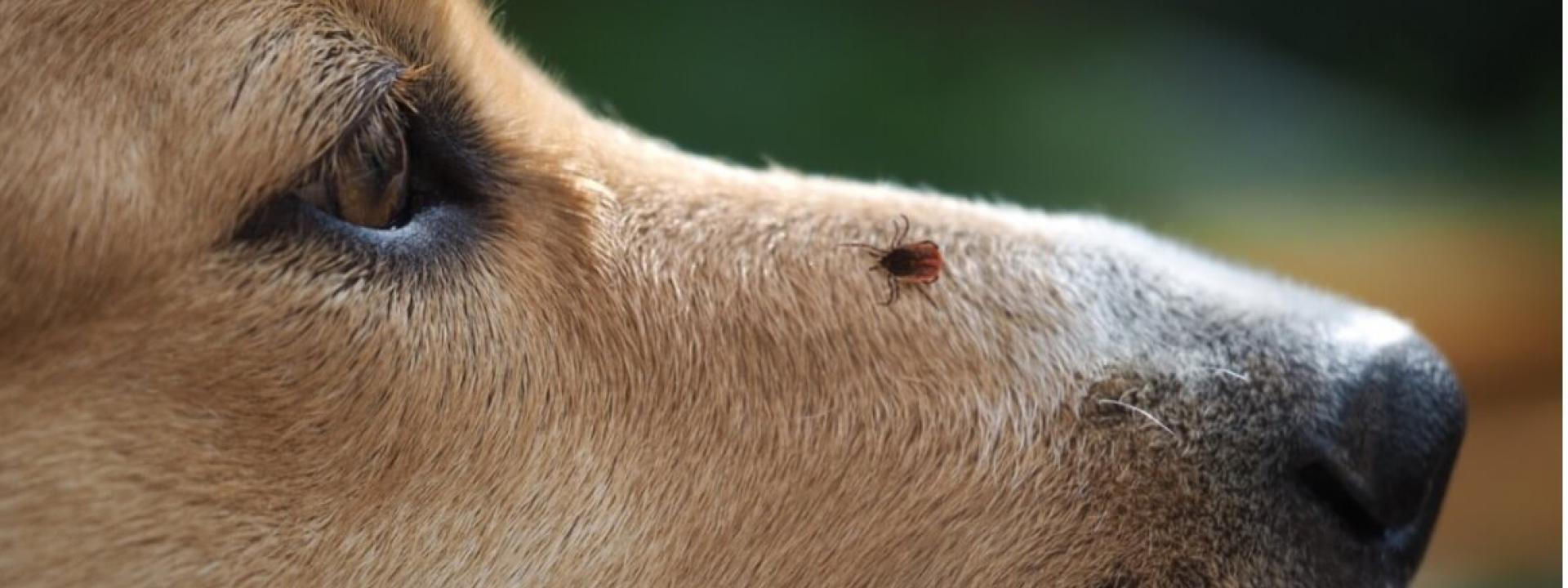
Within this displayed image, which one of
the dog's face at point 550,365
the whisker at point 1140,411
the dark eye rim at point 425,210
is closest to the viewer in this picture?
the dog's face at point 550,365

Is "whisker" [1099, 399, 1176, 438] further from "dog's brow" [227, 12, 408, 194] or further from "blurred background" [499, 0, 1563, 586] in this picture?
"blurred background" [499, 0, 1563, 586]

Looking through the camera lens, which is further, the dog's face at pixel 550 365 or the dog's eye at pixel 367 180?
the dog's eye at pixel 367 180

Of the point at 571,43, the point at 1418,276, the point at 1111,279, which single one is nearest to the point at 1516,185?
the point at 1418,276

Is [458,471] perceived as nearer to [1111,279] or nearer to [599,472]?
[599,472]

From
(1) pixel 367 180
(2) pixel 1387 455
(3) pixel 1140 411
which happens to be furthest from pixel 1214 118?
(1) pixel 367 180

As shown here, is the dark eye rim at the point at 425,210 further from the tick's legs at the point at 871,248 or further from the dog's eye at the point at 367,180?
the tick's legs at the point at 871,248

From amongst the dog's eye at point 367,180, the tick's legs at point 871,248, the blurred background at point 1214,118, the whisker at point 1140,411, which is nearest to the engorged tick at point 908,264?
the tick's legs at point 871,248

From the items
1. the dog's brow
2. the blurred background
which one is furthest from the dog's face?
the blurred background
